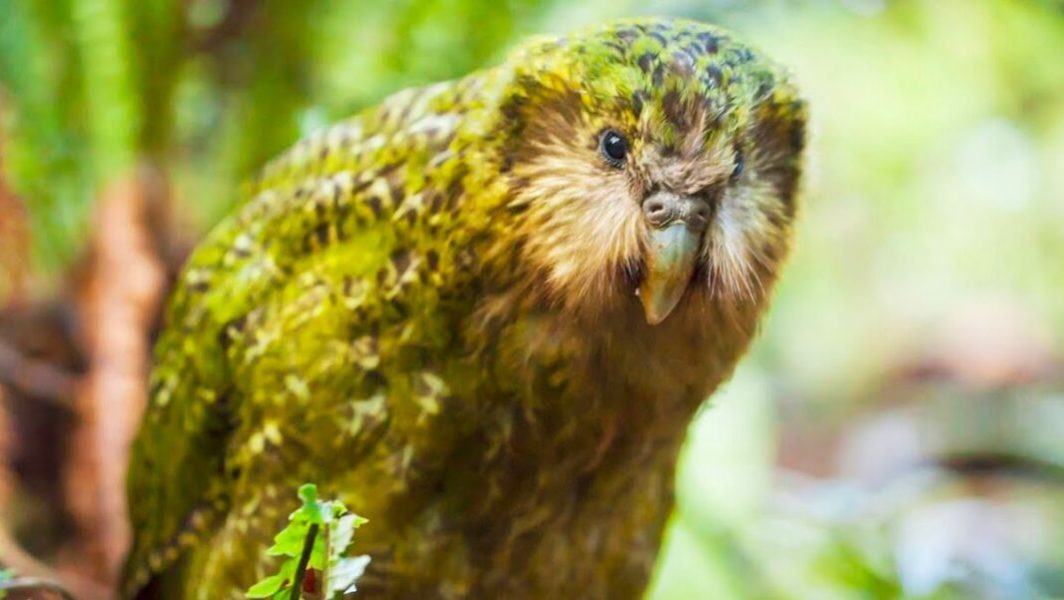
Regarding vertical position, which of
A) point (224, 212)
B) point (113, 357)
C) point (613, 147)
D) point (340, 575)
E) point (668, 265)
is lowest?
point (340, 575)

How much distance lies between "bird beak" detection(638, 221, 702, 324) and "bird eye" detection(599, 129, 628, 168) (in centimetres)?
9

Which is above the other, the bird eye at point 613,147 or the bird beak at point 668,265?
the bird eye at point 613,147

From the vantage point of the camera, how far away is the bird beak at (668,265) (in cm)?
131

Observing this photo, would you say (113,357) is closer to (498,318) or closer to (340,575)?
(498,318)

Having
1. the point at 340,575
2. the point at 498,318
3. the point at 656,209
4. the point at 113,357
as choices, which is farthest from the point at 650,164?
the point at 113,357

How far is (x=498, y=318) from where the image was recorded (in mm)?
1497

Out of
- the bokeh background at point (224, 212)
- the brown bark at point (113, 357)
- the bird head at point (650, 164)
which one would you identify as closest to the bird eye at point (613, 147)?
the bird head at point (650, 164)

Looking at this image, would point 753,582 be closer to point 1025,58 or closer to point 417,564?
point 417,564

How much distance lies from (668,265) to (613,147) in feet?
0.47

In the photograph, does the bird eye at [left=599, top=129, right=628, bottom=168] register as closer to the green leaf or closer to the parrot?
the parrot

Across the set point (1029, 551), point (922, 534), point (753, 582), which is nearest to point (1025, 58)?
point (1029, 551)

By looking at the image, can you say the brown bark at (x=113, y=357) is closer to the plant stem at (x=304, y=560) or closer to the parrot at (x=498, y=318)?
the parrot at (x=498, y=318)

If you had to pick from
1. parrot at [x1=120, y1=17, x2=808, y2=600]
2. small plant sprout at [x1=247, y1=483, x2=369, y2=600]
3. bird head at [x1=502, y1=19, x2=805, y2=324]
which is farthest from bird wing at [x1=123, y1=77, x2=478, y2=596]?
small plant sprout at [x1=247, y1=483, x2=369, y2=600]

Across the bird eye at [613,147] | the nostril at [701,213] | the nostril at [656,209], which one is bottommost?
the nostril at [656,209]
